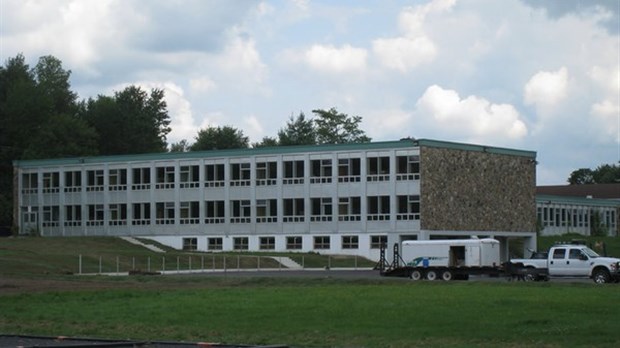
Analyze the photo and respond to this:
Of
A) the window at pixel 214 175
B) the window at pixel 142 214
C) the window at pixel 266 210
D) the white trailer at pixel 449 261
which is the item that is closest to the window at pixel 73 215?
the window at pixel 142 214

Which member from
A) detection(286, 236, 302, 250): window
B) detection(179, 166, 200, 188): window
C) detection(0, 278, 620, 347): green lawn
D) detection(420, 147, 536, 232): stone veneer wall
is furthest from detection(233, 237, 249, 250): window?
detection(0, 278, 620, 347): green lawn

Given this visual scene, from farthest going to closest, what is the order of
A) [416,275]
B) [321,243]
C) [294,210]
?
[294,210] → [321,243] → [416,275]

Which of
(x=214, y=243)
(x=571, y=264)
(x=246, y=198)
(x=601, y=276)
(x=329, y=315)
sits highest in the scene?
(x=246, y=198)

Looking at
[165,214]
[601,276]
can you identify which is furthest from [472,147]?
[601,276]

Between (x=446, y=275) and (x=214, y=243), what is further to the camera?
(x=214, y=243)

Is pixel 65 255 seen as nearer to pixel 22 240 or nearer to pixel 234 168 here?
pixel 22 240

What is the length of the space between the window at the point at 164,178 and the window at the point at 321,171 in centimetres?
1514

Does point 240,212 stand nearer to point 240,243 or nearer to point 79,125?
point 240,243

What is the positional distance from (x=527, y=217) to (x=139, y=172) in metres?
36.6

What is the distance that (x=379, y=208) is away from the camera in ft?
322

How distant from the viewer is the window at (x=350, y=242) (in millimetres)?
99062

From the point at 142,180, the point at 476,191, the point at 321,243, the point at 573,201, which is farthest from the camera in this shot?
the point at 573,201

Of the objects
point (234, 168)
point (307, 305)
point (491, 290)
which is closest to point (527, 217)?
point (234, 168)

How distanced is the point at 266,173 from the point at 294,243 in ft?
22.4
